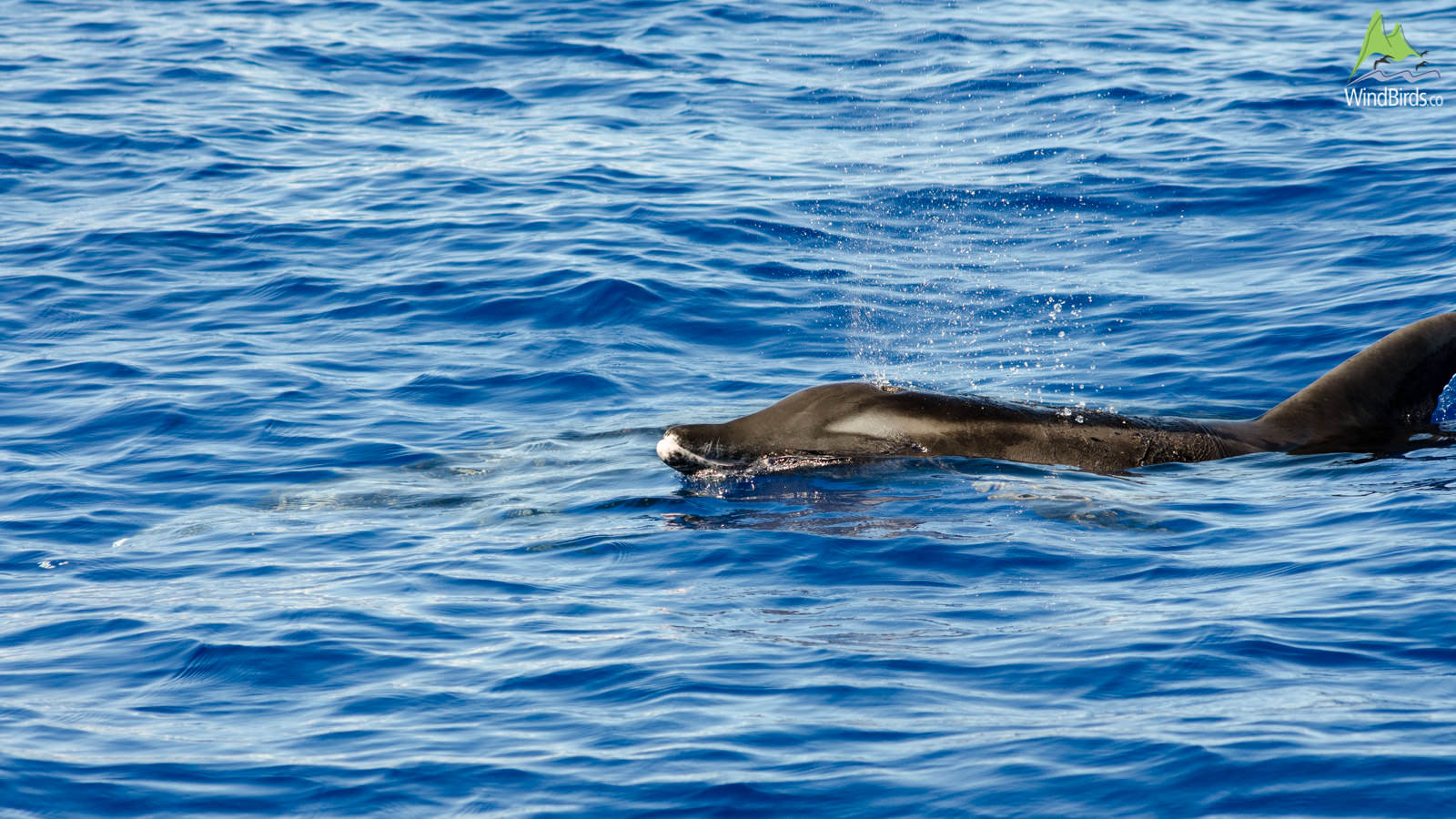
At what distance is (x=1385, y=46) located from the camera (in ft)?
85.5

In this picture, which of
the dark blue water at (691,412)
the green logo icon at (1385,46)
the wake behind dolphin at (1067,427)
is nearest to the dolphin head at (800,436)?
the wake behind dolphin at (1067,427)

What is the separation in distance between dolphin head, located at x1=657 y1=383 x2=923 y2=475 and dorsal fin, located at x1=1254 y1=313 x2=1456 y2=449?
9.30 feet

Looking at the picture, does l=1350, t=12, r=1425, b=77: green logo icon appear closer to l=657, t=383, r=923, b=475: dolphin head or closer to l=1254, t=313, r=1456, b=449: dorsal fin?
l=1254, t=313, r=1456, b=449: dorsal fin

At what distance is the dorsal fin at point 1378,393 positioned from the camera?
1165 centimetres

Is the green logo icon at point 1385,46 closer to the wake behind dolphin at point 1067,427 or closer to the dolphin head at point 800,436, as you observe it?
the wake behind dolphin at point 1067,427

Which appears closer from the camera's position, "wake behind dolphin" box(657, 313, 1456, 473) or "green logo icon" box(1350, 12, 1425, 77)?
"wake behind dolphin" box(657, 313, 1456, 473)

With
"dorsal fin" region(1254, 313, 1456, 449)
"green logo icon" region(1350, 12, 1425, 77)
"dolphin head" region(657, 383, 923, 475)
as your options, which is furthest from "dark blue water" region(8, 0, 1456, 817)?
"green logo icon" region(1350, 12, 1425, 77)

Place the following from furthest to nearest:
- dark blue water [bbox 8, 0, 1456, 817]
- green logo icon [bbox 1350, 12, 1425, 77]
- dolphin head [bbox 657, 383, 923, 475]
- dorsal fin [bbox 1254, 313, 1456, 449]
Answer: green logo icon [bbox 1350, 12, 1425, 77], dorsal fin [bbox 1254, 313, 1456, 449], dolphin head [bbox 657, 383, 923, 475], dark blue water [bbox 8, 0, 1456, 817]

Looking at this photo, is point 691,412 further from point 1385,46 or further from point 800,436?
point 1385,46

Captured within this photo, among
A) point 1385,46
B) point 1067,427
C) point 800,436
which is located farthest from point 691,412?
point 1385,46

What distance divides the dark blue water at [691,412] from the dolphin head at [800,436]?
7.9 inches

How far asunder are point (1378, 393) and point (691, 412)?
529 cm

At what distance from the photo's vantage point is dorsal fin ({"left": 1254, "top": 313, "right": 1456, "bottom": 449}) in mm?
11648

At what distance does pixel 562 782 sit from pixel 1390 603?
14.4 ft
